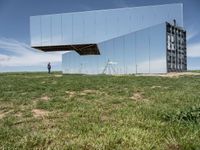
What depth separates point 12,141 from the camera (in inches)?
255

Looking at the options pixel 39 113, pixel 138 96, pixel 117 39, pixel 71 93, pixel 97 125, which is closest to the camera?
pixel 97 125

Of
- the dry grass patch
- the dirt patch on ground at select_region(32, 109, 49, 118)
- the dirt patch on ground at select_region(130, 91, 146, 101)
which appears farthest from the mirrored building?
the dry grass patch

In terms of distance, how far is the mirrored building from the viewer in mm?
43250

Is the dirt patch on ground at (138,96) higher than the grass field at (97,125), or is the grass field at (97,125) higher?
the dirt patch on ground at (138,96)

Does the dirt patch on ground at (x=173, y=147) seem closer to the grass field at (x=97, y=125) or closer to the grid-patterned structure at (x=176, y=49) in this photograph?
the grass field at (x=97, y=125)

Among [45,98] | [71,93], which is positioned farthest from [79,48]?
[45,98]

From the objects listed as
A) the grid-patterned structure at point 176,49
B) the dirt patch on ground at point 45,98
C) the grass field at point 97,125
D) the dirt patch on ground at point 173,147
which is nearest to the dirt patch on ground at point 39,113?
the grass field at point 97,125

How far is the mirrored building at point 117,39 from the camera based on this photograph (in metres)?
43.2

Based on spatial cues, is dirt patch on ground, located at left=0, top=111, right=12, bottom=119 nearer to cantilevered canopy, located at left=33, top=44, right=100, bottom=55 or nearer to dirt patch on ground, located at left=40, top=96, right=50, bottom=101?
dirt patch on ground, located at left=40, top=96, right=50, bottom=101

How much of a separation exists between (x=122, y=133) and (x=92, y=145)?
2.89 feet

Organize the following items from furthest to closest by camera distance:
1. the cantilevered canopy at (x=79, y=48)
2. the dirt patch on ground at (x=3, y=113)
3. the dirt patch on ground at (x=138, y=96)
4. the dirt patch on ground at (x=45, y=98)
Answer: the cantilevered canopy at (x=79, y=48) → the dirt patch on ground at (x=138, y=96) → the dirt patch on ground at (x=45, y=98) → the dirt patch on ground at (x=3, y=113)

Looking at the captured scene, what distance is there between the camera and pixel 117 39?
46.3 metres

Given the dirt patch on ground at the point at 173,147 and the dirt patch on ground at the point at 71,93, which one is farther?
the dirt patch on ground at the point at 71,93

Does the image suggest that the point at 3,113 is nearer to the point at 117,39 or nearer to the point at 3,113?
the point at 3,113
